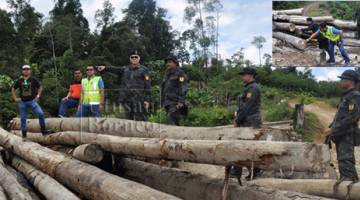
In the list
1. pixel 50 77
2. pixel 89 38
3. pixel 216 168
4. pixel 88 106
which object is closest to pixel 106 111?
pixel 88 106

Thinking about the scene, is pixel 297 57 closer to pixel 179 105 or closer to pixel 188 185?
pixel 179 105

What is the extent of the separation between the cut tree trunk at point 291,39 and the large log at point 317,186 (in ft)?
12.3

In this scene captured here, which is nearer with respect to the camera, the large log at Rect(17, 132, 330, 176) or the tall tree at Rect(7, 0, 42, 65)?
the large log at Rect(17, 132, 330, 176)

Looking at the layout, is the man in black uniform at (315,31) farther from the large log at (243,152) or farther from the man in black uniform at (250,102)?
the large log at (243,152)

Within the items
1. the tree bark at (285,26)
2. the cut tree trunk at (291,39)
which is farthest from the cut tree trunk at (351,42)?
the tree bark at (285,26)

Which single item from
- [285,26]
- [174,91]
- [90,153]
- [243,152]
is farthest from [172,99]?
[243,152]

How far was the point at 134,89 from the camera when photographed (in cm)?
771

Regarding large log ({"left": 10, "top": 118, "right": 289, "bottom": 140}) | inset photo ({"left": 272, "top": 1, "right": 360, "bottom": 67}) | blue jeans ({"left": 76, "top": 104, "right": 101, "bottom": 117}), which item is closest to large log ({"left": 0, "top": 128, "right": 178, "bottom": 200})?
large log ({"left": 10, "top": 118, "right": 289, "bottom": 140})

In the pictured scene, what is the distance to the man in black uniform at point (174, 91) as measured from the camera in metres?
7.44

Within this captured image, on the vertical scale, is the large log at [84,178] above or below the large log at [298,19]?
below

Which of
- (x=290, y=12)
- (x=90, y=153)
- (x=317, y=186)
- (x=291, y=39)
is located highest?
(x=290, y=12)

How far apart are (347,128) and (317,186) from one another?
2.55ft

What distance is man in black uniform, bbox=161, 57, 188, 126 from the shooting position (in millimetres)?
7441

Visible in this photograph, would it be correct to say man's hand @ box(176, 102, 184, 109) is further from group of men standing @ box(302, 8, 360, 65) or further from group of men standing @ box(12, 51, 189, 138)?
group of men standing @ box(302, 8, 360, 65)
